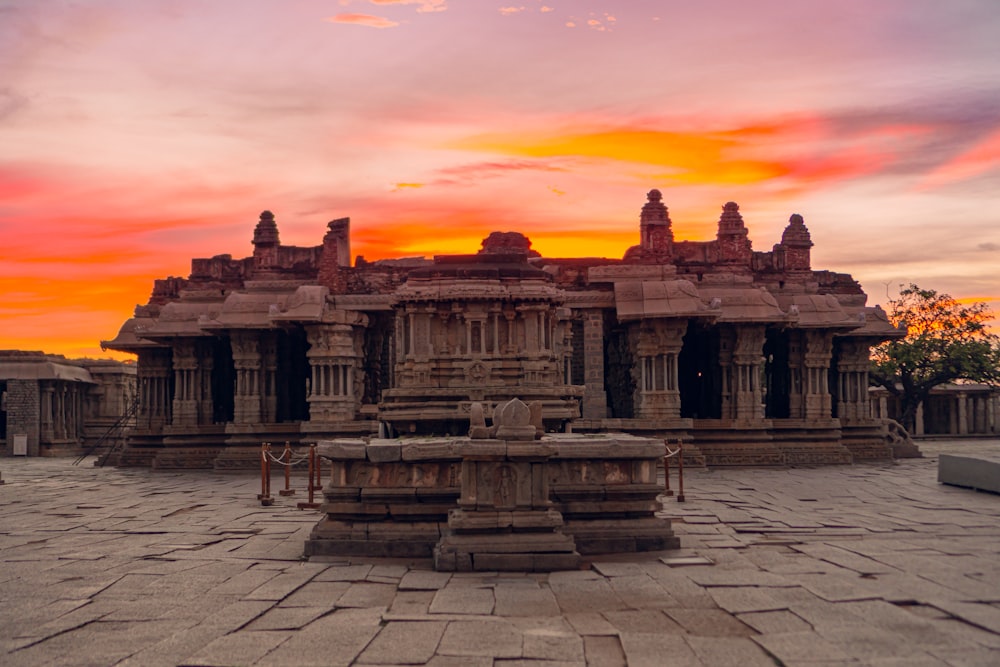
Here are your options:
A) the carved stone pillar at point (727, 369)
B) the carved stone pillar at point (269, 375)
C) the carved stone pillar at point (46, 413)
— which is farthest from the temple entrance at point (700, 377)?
the carved stone pillar at point (46, 413)

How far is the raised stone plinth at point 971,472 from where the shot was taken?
15.8 m

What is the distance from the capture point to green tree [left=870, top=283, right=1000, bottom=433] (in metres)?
36.7

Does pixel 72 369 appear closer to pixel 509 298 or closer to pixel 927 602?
pixel 509 298

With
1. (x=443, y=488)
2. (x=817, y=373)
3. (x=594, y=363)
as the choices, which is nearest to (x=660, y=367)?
(x=594, y=363)

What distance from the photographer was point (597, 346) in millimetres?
24469

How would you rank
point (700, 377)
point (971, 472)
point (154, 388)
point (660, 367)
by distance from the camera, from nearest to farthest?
point (971, 472) → point (660, 367) → point (154, 388) → point (700, 377)

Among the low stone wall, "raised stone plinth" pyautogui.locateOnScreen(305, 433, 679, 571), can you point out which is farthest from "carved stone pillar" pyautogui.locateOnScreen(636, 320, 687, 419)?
the low stone wall

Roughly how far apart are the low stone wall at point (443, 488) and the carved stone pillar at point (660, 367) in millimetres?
12823

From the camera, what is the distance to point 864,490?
55.5ft

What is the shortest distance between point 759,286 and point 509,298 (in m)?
10.8

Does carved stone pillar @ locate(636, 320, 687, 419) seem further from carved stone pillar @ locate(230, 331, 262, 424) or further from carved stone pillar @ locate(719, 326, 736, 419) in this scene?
carved stone pillar @ locate(230, 331, 262, 424)

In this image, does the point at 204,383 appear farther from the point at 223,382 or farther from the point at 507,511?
the point at 507,511

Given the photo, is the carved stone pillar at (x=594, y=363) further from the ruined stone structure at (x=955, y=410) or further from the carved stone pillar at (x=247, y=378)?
the ruined stone structure at (x=955, y=410)

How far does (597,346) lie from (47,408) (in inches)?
922
